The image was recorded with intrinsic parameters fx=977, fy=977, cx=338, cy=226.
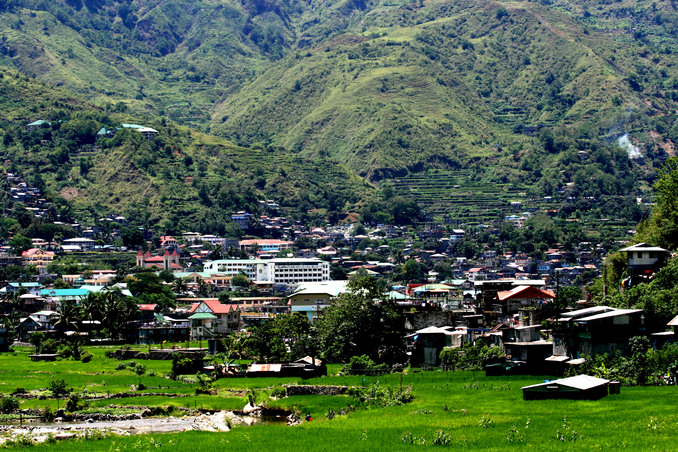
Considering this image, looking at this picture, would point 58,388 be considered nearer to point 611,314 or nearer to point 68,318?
point 611,314

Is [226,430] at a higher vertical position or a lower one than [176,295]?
lower

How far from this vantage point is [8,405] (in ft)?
178

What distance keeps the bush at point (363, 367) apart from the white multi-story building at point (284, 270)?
11451 centimetres

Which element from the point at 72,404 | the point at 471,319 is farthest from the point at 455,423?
the point at 471,319

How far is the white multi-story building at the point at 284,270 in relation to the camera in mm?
184000

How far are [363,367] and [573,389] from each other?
2532 cm

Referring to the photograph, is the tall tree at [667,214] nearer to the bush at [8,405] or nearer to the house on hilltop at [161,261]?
the bush at [8,405]

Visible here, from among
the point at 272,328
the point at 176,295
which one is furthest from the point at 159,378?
the point at 176,295

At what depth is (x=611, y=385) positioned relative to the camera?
146 feet

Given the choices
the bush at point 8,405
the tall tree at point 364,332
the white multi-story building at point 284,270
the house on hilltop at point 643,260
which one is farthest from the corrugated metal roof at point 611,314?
the white multi-story building at point 284,270

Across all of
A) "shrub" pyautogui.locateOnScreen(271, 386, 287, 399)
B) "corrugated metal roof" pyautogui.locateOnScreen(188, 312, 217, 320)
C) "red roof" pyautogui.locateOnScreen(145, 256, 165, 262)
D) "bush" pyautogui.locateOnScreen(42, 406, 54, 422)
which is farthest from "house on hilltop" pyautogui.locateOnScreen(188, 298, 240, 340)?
"red roof" pyautogui.locateOnScreen(145, 256, 165, 262)

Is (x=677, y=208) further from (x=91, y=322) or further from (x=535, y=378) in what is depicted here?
(x=91, y=322)

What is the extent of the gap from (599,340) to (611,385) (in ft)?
30.6

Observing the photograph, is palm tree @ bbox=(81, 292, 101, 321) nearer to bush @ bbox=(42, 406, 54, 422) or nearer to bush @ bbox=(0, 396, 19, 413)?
bush @ bbox=(0, 396, 19, 413)
